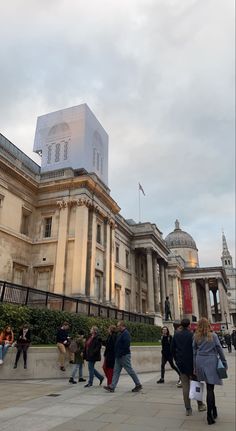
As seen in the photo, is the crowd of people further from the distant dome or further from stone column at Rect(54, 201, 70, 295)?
the distant dome

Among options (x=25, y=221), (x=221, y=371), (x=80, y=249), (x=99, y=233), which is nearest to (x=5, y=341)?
(x=221, y=371)

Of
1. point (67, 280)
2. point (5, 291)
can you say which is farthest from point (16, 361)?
point (67, 280)

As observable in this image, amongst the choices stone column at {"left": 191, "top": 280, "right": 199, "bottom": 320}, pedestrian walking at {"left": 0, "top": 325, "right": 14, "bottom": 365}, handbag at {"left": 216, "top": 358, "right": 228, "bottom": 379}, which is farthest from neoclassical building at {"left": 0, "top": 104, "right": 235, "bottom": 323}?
stone column at {"left": 191, "top": 280, "right": 199, "bottom": 320}

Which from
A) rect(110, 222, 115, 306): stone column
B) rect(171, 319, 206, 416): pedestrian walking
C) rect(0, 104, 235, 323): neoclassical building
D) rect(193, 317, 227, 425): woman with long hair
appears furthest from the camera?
rect(110, 222, 115, 306): stone column

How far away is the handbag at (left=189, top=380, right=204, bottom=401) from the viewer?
6266 millimetres

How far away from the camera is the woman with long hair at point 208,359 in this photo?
619 cm

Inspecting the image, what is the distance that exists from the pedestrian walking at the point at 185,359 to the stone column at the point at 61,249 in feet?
69.4

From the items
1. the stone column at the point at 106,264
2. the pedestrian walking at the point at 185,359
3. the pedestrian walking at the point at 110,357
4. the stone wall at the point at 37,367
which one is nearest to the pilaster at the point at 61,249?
the stone column at the point at 106,264

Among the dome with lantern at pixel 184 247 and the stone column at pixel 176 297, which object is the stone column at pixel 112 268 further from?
the dome with lantern at pixel 184 247

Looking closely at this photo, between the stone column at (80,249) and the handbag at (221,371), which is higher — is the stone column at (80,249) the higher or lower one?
the higher one

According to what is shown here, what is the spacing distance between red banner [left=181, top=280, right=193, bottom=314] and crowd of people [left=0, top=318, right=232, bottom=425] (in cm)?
5325

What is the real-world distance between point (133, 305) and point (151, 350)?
26.3 metres

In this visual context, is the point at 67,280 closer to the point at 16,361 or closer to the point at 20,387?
the point at 16,361

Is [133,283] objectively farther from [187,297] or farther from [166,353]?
[166,353]
